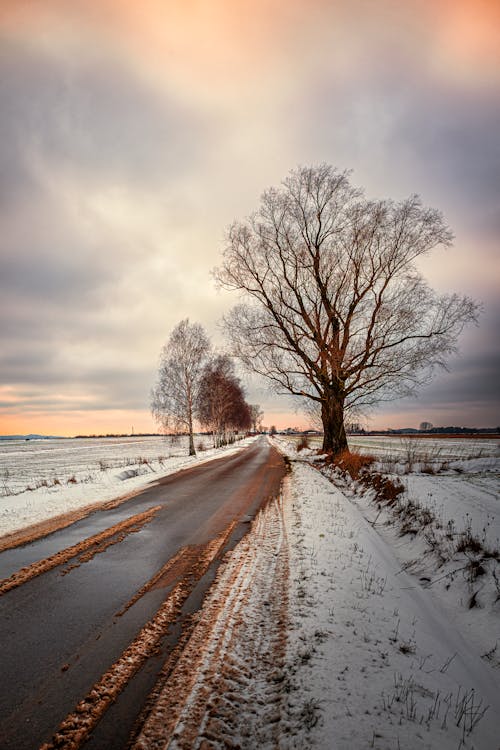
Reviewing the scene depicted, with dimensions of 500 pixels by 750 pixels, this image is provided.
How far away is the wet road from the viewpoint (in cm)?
214

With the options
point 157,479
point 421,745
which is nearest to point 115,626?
point 421,745

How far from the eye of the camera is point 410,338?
15.3 m

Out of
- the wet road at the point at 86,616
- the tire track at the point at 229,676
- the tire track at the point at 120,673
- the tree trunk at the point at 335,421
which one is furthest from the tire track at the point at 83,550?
the tree trunk at the point at 335,421

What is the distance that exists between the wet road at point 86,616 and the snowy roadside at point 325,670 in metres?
0.27

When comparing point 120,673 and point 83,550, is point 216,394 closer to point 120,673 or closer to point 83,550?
point 83,550

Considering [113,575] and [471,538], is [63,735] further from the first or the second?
[471,538]

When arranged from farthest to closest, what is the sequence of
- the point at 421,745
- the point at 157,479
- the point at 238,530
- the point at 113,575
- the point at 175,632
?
1. the point at 157,479
2. the point at 238,530
3. the point at 113,575
4. the point at 175,632
5. the point at 421,745

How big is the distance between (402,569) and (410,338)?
12.4 m

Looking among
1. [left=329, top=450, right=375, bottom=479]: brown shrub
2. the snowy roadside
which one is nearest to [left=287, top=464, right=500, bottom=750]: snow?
the snowy roadside

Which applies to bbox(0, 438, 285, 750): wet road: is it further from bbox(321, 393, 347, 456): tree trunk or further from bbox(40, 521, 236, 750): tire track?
bbox(321, 393, 347, 456): tree trunk

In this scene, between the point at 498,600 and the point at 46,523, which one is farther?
the point at 46,523

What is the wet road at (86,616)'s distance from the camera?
7.04ft

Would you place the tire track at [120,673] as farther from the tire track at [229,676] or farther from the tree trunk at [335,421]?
the tree trunk at [335,421]

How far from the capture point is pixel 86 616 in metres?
3.34
